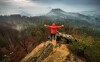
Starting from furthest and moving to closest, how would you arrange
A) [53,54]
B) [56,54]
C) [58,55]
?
[53,54], [56,54], [58,55]

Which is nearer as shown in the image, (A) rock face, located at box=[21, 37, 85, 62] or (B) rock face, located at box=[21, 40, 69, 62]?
(A) rock face, located at box=[21, 37, 85, 62]

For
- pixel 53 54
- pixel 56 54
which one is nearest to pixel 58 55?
pixel 56 54

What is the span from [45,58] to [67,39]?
2.99 meters

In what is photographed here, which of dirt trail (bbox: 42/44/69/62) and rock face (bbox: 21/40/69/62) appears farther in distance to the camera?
rock face (bbox: 21/40/69/62)

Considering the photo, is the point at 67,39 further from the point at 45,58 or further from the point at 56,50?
the point at 45,58

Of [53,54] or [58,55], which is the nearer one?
[58,55]

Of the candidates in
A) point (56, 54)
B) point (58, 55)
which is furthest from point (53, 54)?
point (58, 55)

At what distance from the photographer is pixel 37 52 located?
711 inches

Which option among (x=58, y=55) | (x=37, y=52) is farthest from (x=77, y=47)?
(x=37, y=52)

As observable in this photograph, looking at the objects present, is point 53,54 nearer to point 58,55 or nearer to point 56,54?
point 56,54

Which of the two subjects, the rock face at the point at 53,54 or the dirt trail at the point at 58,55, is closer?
the dirt trail at the point at 58,55

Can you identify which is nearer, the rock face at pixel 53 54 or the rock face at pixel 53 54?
Result: the rock face at pixel 53 54

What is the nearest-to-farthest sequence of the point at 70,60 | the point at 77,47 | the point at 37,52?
the point at 70,60 < the point at 77,47 < the point at 37,52

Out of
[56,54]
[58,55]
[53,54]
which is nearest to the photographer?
[58,55]
